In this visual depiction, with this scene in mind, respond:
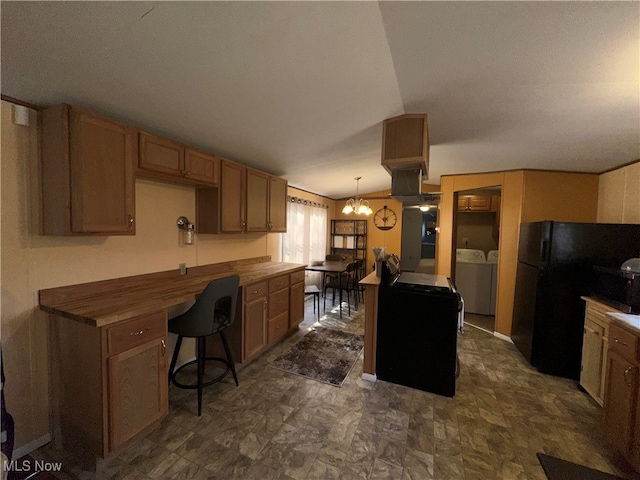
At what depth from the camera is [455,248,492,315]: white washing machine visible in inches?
167

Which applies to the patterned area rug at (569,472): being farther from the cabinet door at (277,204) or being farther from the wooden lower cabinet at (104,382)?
the cabinet door at (277,204)

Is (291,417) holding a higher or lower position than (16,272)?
lower

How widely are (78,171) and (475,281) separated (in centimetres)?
500

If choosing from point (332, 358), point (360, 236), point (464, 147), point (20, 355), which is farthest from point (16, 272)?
point (360, 236)

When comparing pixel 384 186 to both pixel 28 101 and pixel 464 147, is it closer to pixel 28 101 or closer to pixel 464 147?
pixel 464 147

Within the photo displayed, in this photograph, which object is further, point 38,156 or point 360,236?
point 360,236

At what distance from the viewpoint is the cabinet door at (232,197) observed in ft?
8.89

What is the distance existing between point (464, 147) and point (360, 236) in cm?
367

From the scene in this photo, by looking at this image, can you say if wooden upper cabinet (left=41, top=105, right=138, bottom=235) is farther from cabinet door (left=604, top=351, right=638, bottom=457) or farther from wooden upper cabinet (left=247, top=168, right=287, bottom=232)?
cabinet door (left=604, top=351, right=638, bottom=457)

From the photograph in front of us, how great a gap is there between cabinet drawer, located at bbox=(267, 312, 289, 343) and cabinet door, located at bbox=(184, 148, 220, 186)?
5.45 feet

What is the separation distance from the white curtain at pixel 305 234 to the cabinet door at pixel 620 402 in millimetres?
3794

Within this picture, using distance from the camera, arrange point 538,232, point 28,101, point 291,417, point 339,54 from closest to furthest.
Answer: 1. point 339,54
2. point 28,101
3. point 291,417
4. point 538,232

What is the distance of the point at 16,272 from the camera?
61.6 inches

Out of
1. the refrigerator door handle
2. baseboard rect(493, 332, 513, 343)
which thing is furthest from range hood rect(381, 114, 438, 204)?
baseboard rect(493, 332, 513, 343)
